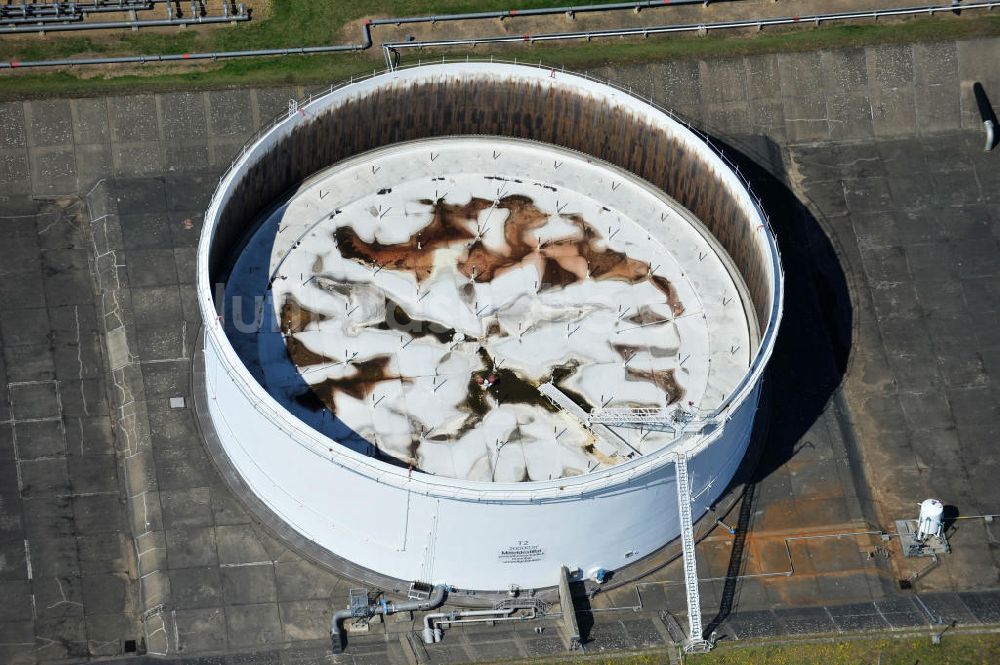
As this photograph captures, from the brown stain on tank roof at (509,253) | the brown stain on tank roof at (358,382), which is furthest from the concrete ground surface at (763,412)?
the brown stain on tank roof at (509,253)

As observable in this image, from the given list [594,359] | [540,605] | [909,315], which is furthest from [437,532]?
[909,315]

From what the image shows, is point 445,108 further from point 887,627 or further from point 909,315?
point 887,627

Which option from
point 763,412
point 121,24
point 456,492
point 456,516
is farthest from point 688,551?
point 121,24

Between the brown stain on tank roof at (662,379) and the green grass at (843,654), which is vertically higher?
the brown stain on tank roof at (662,379)

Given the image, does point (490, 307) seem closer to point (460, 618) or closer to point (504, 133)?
point (504, 133)

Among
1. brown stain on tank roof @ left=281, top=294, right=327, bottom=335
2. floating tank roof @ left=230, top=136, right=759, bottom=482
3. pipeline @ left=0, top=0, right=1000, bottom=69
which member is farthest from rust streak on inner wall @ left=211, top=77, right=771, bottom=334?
pipeline @ left=0, top=0, right=1000, bottom=69

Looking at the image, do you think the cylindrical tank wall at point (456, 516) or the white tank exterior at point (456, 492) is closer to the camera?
the white tank exterior at point (456, 492)

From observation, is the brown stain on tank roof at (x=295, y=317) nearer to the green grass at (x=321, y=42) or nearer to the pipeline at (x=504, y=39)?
the green grass at (x=321, y=42)
